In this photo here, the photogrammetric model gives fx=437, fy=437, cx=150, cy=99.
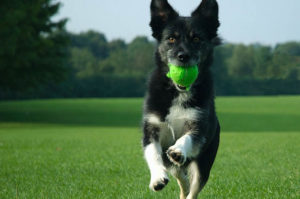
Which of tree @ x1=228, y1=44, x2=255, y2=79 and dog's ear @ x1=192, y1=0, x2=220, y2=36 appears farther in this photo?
tree @ x1=228, y1=44, x2=255, y2=79

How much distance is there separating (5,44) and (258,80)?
130ft

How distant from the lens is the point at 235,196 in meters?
5.89

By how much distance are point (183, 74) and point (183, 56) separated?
8.3 inches

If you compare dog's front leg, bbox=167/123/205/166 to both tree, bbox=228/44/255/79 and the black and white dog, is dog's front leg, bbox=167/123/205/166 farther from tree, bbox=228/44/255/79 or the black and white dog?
tree, bbox=228/44/255/79

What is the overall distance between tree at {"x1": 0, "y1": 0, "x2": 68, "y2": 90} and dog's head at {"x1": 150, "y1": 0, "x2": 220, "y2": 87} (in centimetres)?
2526

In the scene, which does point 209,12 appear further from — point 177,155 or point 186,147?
point 177,155

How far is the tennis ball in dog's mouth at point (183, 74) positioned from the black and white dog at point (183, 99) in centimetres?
6

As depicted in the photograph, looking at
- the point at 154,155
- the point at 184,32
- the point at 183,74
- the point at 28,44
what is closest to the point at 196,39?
the point at 184,32

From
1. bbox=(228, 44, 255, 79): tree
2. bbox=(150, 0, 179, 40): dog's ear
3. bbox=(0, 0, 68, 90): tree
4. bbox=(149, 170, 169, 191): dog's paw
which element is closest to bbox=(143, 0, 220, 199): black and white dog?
bbox=(150, 0, 179, 40): dog's ear

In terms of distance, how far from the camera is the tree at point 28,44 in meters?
29.8

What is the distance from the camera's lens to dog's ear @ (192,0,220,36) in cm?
563

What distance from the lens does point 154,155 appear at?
194 inches

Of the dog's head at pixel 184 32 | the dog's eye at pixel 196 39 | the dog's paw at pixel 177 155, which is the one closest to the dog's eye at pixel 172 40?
Result: the dog's head at pixel 184 32

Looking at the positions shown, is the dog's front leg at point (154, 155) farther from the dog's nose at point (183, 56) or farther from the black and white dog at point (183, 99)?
the dog's nose at point (183, 56)
